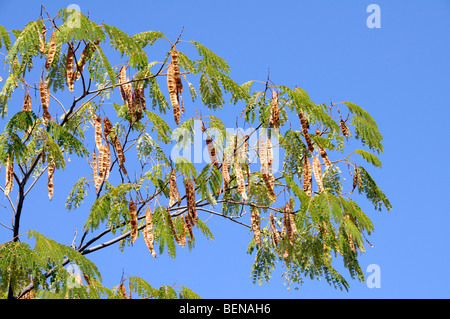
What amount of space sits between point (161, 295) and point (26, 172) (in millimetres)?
2958

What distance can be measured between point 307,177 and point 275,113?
3.32 ft

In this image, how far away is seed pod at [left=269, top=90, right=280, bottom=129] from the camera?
9.30 metres

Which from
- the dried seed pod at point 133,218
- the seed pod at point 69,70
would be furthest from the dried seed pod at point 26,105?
the dried seed pod at point 133,218

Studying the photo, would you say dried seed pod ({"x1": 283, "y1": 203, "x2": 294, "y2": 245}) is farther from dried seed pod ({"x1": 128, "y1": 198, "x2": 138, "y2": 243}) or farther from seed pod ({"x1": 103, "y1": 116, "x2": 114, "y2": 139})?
seed pod ({"x1": 103, "y1": 116, "x2": 114, "y2": 139})

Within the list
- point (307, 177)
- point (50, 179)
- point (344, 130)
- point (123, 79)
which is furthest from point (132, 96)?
point (344, 130)

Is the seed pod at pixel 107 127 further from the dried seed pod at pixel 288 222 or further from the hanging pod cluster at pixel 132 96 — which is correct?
the dried seed pod at pixel 288 222

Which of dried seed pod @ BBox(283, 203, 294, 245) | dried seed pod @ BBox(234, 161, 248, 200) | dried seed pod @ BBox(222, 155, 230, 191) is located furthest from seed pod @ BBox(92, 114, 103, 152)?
dried seed pod @ BBox(283, 203, 294, 245)

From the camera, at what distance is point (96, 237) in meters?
9.80

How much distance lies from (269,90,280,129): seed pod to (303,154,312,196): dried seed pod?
24.2 inches

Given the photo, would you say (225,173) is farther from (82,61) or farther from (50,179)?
(82,61)

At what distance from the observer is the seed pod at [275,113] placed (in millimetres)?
9297

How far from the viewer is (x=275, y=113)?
9.29 metres
